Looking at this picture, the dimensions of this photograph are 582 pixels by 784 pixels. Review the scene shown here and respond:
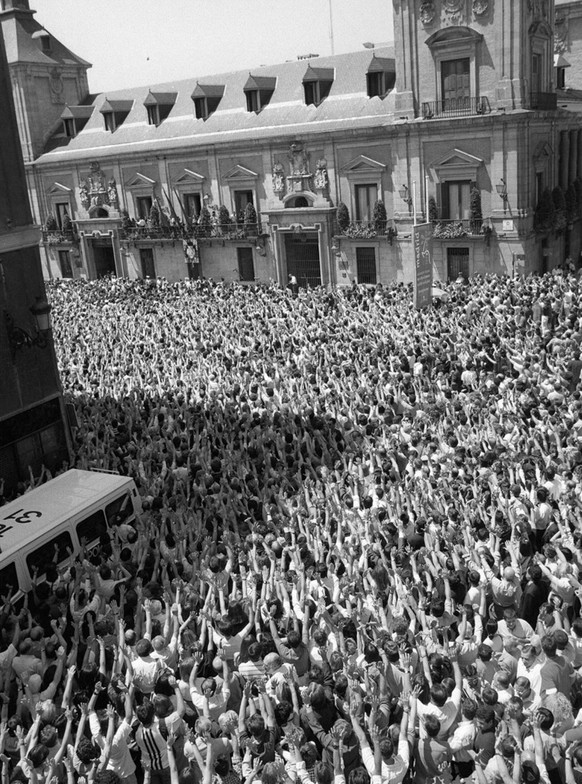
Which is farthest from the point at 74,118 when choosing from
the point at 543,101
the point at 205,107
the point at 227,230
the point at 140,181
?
the point at 543,101

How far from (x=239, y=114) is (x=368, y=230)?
10389mm

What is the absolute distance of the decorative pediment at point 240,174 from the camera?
125 feet

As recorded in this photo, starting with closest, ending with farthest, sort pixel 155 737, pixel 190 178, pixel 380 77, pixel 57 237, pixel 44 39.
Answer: pixel 155 737
pixel 380 77
pixel 190 178
pixel 44 39
pixel 57 237

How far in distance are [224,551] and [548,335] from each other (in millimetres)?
11639

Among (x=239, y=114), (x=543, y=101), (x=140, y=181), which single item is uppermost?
(x=239, y=114)

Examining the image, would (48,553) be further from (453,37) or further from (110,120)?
(110,120)

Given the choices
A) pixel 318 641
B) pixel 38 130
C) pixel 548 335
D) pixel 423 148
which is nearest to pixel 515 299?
pixel 548 335

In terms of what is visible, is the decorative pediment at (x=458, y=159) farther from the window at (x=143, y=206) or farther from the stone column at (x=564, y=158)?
the window at (x=143, y=206)

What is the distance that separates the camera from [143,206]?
43344mm

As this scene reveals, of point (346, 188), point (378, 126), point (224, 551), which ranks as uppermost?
point (378, 126)

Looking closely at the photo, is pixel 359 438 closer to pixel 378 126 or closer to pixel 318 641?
pixel 318 641

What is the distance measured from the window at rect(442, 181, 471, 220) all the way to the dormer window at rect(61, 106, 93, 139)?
24.5 metres

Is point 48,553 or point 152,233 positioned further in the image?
point 152,233

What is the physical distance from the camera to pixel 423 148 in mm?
32719
